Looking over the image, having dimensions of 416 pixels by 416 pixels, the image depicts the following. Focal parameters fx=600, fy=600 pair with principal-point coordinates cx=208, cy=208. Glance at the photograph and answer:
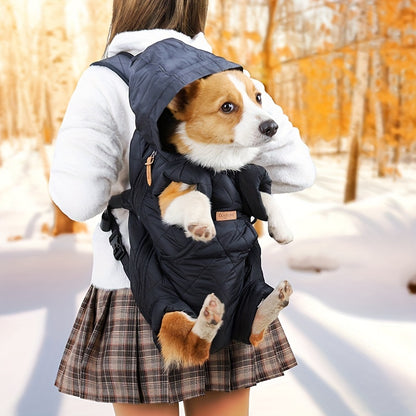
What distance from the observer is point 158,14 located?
102 centimetres

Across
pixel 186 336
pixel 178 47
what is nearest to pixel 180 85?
pixel 178 47

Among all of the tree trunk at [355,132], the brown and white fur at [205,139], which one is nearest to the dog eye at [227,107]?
the brown and white fur at [205,139]

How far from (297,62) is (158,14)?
9.84 feet

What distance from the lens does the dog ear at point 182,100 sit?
86 cm

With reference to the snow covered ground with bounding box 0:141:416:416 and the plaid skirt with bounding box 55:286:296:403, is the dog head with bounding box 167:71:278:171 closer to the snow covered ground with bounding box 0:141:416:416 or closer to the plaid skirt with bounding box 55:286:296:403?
the plaid skirt with bounding box 55:286:296:403

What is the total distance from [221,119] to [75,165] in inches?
10.0

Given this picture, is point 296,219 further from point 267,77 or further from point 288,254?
point 267,77

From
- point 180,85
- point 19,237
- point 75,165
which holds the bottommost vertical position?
point 19,237

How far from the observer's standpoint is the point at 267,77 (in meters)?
3.66

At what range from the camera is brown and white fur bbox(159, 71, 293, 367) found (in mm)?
865

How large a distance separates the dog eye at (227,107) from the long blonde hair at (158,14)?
0.23 m

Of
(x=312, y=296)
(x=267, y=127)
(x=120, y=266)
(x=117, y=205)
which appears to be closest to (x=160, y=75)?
(x=267, y=127)

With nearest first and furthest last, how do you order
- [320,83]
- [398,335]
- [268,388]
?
1. [268,388]
2. [398,335]
3. [320,83]

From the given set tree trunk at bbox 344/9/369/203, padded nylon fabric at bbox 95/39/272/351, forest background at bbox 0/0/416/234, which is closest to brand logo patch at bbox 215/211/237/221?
padded nylon fabric at bbox 95/39/272/351
